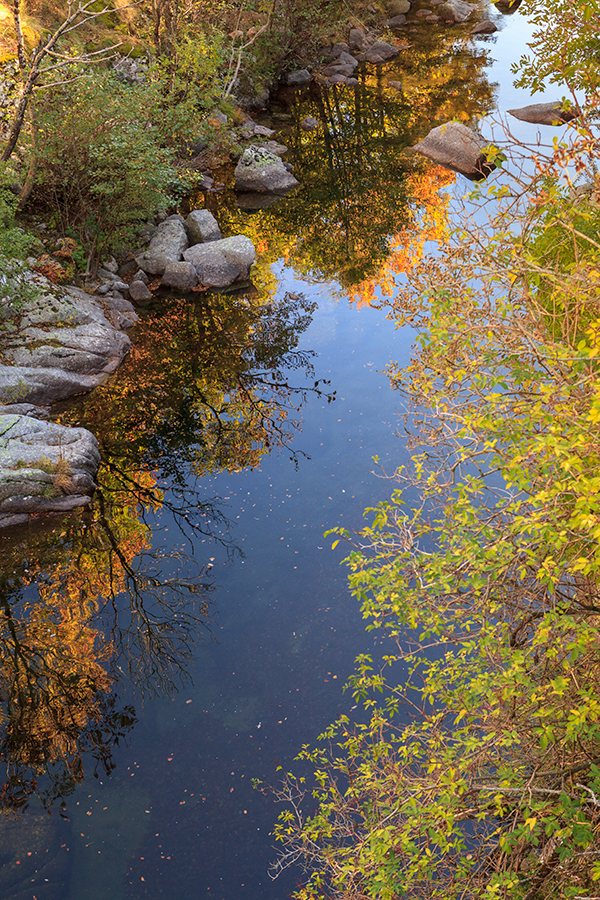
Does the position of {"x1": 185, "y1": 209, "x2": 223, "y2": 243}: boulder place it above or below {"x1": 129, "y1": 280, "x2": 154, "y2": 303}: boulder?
above

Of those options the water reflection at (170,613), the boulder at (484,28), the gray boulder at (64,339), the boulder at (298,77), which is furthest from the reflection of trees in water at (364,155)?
the gray boulder at (64,339)

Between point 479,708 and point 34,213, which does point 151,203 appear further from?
point 479,708

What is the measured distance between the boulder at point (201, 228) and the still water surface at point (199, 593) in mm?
1866

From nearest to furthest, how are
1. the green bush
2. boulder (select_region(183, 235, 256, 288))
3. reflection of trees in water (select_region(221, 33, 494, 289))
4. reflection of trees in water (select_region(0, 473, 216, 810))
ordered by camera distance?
reflection of trees in water (select_region(0, 473, 216, 810)) < the green bush < boulder (select_region(183, 235, 256, 288)) < reflection of trees in water (select_region(221, 33, 494, 289))

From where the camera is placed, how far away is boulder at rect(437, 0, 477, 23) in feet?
137

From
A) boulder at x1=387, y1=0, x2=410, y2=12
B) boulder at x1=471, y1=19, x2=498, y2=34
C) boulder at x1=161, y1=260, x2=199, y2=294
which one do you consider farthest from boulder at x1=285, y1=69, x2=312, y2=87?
boulder at x1=161, y1=260, x2=199, y2=294

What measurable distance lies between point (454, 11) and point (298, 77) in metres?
13.5

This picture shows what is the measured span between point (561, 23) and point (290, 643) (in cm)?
974

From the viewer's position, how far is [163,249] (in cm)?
1967

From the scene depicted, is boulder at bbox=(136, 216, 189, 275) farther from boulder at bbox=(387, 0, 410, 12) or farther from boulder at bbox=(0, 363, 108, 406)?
boulder at bbox=(387, 0, 410, 12)

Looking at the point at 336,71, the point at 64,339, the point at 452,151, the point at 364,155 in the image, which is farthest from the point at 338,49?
the point at 64,339

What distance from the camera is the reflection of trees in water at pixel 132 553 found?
9055 mm

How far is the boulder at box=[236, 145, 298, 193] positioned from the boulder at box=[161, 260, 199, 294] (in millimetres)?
A: 7248

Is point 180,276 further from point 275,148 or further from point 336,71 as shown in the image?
point 336,71
